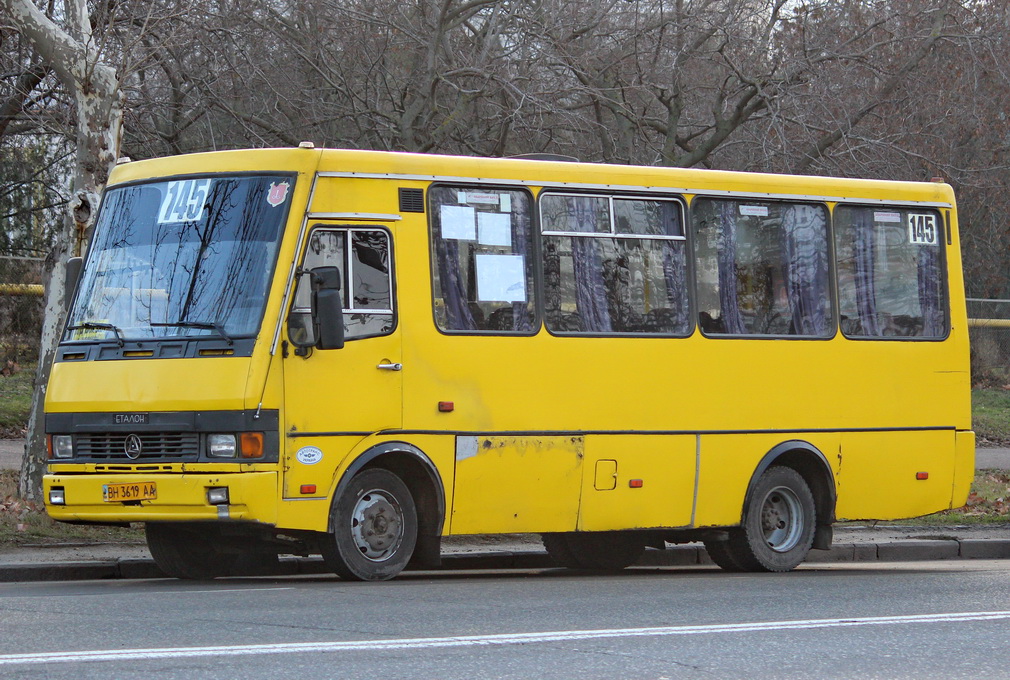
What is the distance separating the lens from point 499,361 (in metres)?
11.6

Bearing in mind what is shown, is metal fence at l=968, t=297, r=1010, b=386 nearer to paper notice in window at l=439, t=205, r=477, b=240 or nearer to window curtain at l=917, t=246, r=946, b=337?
window curtain at l=917, t=246, r=946, b=337

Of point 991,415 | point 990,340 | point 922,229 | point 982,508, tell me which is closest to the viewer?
point 922,229

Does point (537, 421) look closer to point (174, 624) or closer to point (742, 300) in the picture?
point (742, 300)

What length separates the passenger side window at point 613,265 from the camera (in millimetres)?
12039

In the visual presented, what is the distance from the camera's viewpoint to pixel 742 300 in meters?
13.1

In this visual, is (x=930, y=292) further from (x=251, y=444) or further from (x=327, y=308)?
(x=251, y=444)

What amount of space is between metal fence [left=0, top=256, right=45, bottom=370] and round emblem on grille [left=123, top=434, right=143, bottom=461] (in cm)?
1549

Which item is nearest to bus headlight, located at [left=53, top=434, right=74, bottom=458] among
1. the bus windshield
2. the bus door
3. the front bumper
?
the front bumper

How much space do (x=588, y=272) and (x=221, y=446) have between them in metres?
3.31

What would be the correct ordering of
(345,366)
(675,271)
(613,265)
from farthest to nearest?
(675,271), (613,265), (345,366)

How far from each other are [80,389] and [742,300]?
5.33m

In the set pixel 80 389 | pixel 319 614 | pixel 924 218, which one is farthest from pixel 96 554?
pixel 924 218

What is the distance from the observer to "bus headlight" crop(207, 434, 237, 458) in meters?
10.3

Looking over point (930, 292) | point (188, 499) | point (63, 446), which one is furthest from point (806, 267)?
point (63, 446)
